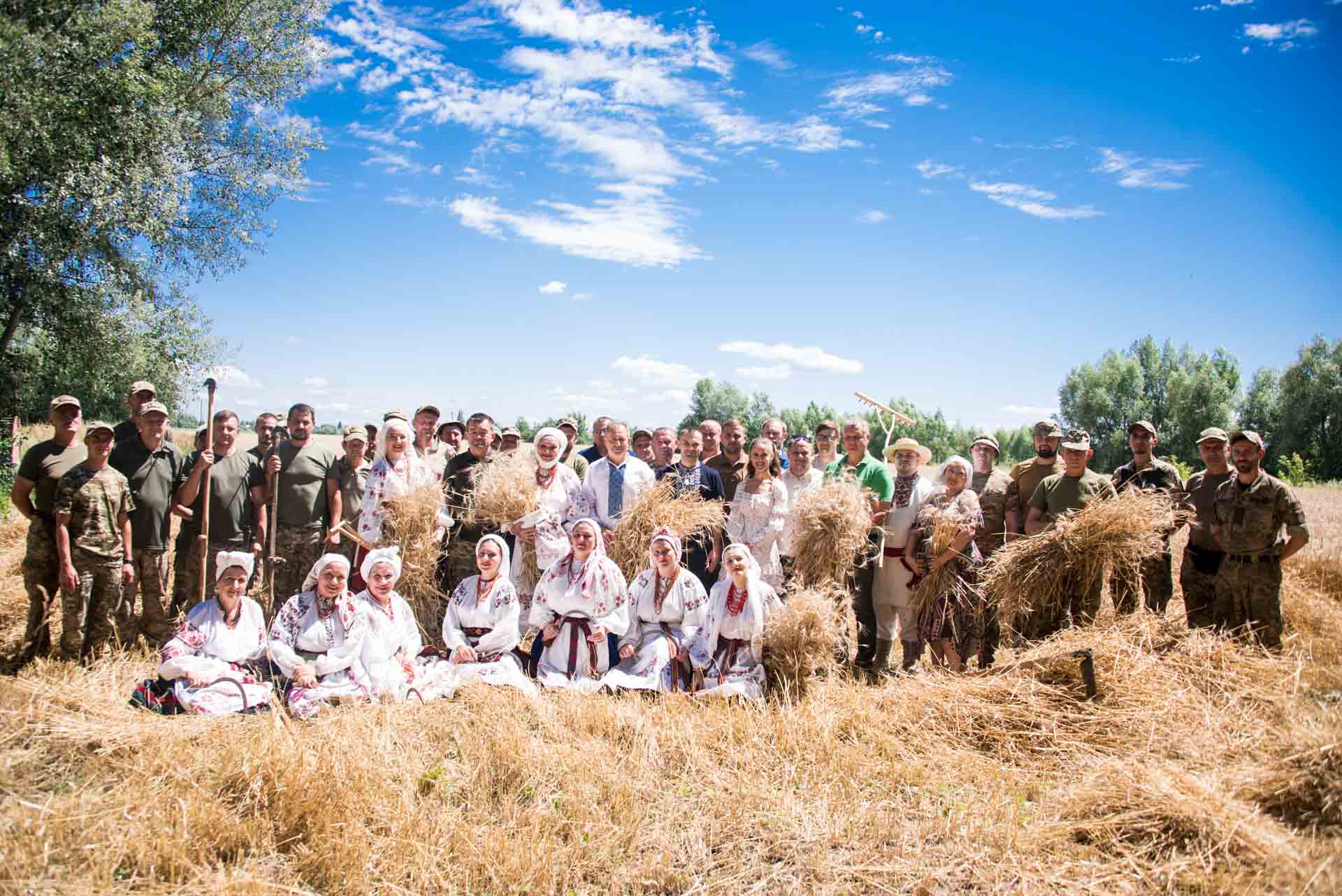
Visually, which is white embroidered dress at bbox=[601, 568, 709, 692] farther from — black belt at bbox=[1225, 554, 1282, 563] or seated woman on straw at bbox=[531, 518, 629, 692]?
black belt at bbox=[1225, 554, 1282, 563]

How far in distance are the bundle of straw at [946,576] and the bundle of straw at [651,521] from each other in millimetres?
1667

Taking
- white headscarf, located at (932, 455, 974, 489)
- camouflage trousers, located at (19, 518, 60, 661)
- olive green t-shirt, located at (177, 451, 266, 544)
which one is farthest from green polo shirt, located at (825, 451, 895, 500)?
camouflage trousers, located at (19, 518, 60, 661)

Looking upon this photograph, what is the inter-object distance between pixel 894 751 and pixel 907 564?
1.82m

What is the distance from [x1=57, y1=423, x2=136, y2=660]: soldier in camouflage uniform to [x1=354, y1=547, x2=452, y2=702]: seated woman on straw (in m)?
1.74

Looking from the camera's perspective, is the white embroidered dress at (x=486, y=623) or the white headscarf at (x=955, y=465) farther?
the white headscarf at (x=955, y=465)

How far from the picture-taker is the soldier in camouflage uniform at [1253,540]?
5301 millimetres

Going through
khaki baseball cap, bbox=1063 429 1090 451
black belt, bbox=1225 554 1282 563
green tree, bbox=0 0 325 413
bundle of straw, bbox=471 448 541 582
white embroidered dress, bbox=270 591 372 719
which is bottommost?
white embroidered dress, bbox=270 591 372 719

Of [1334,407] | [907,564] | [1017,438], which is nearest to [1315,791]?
[907,564]

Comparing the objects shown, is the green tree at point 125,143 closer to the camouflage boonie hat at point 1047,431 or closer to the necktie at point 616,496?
the necktie at point 616,496

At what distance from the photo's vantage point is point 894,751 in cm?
436

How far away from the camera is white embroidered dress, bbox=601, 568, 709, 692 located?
538 centimetres

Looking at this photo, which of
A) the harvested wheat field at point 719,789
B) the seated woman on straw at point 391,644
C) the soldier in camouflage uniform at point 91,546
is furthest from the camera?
the soldier in camouflage uniform at point 91,546

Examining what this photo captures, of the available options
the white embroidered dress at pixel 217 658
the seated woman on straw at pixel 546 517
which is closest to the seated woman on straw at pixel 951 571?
the seated woman on straw at pixel 546 517

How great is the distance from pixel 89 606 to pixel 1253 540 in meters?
8.32
